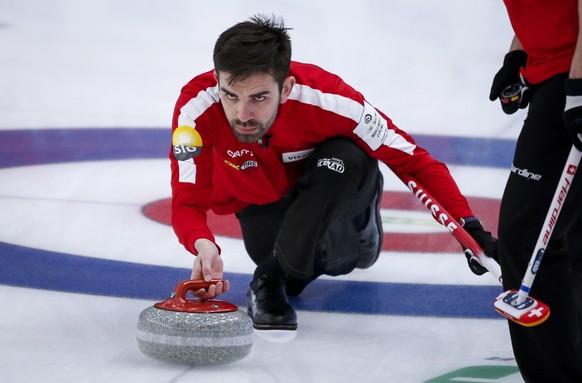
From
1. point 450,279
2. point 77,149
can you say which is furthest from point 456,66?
point 450,279

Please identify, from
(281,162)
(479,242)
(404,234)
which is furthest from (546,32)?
(404,234)

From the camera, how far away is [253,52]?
2.25 m

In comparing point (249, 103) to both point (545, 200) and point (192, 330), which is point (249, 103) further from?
point (545, 200)

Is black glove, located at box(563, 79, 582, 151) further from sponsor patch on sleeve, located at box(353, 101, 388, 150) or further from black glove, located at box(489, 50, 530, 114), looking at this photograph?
sponsor patch on sleeve, located at box(353, 101, 388, 150)

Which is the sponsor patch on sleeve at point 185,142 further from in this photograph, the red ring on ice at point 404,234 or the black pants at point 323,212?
the red ring on ice at point 404,234

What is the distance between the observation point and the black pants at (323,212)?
2424mm

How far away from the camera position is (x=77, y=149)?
4.05 metres

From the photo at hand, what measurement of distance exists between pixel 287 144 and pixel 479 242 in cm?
51

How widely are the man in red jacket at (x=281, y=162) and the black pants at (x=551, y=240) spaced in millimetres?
347

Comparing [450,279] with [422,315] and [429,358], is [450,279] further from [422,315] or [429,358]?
[429,358]

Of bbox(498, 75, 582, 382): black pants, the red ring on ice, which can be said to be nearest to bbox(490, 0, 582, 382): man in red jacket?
bbox(498, 75, 582, 382): black pants

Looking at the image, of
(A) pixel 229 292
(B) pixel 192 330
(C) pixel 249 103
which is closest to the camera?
(B) pixel 192 330

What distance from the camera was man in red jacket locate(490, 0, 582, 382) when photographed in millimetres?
1898

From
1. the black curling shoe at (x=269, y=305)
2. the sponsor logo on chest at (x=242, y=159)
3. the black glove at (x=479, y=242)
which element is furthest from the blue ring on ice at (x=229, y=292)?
the sponsor logo on chest at (x=242, y=159)
